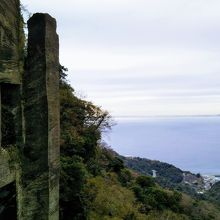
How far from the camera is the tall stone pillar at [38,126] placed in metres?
Answer: 13.2

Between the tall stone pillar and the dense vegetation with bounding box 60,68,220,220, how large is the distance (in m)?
4.89

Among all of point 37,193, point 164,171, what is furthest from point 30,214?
point 164,171

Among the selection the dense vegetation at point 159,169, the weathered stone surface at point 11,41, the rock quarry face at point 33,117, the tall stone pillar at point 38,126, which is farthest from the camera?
the dense vegetation at point 159,169

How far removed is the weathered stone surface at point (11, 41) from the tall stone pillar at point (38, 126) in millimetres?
472

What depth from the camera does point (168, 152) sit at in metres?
141

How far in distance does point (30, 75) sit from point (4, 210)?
3619 millimetres

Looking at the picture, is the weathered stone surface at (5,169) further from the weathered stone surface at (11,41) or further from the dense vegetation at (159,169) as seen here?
the dense vegetation at (159,169)

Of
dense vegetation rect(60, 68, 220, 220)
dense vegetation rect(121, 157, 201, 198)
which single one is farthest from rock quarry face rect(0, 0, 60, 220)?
dense vegetation rect(121, 157, 201, 198)

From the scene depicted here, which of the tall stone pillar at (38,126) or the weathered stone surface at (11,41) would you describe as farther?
the tall stone pillar at (38,126)

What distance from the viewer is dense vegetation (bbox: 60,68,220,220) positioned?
1900cm

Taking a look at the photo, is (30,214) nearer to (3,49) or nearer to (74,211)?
(3,49)

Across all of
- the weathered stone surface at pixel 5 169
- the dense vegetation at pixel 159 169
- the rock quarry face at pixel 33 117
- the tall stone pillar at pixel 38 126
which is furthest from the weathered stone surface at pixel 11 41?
the dense vegetation at pixel 159 169

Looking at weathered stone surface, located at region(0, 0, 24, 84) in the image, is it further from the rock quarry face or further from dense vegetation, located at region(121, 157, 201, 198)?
dense vegetation, located at region(121, 157, 201, 198)

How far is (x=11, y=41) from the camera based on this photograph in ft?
40.7
